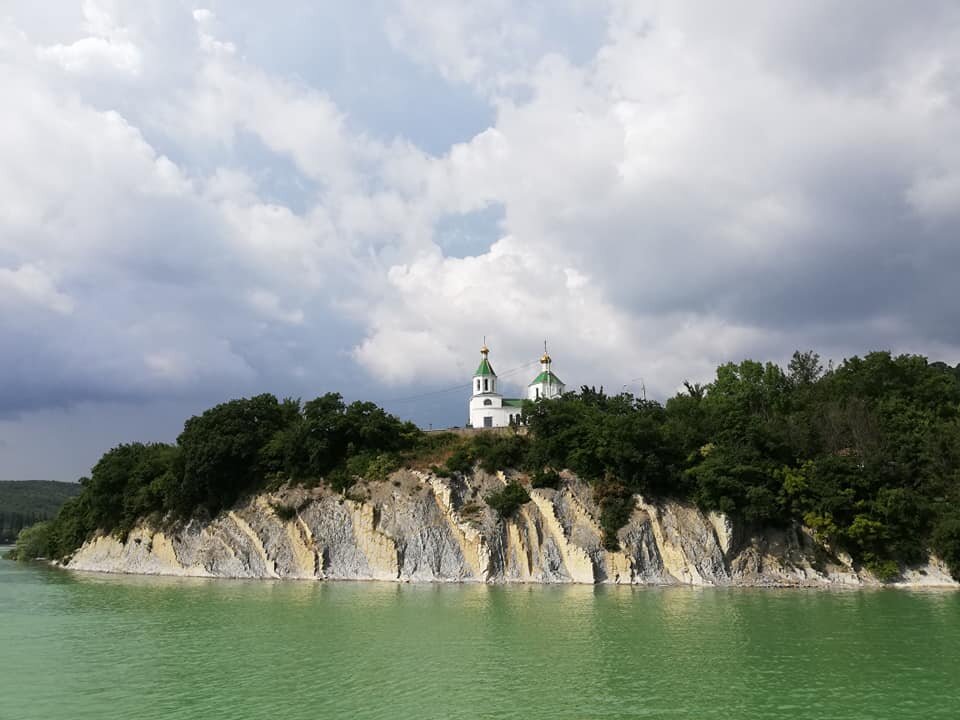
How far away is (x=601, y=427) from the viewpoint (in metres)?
55.6

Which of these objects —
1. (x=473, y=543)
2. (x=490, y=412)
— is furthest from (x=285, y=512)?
(x=490, y=412)

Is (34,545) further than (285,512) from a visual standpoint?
Yes

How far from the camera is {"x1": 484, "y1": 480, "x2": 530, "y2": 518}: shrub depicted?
54375 millimetres

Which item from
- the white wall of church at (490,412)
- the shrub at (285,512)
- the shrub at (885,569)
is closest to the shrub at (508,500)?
the shrub at (285,512)

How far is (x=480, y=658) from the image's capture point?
2436 centimetres

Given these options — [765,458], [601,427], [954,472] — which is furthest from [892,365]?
[601,427]

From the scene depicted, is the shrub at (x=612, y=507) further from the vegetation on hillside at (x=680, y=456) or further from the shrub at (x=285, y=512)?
the shrub at (x=285, y=512)

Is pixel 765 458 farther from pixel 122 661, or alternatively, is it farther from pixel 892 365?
pixel 122 661

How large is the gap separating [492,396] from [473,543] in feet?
132

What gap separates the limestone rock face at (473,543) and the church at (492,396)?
33.8m

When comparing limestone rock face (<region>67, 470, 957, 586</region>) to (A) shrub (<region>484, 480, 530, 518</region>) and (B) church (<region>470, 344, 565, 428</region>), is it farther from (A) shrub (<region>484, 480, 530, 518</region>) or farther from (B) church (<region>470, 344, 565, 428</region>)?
(B) church (<region>470, 344, 565, 428</region>)

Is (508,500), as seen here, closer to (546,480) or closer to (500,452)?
(546,480)

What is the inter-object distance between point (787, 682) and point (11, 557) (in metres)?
102

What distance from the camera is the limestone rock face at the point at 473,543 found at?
5050cm
